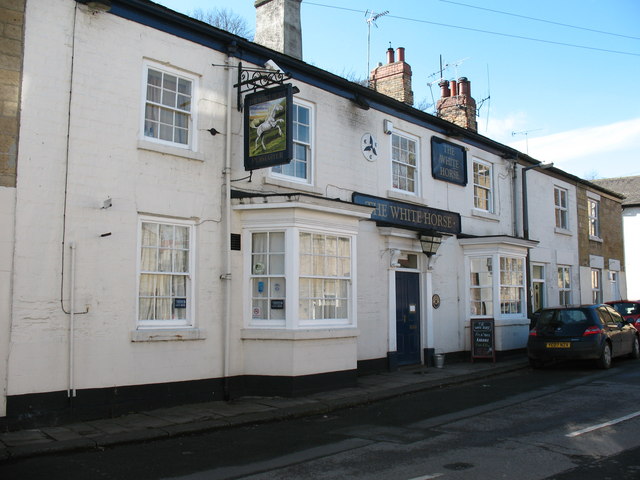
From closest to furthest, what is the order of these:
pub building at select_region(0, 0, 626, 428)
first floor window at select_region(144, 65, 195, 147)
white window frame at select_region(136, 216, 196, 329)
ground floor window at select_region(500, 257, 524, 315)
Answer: pub building at select_region(0, 0, 626, 428), white window frame at select_region(136, 216, 196, 329), first floor window at select_region(144, 65, 195, 147), ground floor window at select_region(500, 257, 524, 315)

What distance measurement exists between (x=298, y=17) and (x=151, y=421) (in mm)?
9752

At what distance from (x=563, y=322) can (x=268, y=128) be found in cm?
878

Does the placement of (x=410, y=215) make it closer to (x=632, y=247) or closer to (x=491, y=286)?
(x=491, y=286)

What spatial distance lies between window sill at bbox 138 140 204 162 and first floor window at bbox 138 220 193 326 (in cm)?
119

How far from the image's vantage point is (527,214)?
20125mm

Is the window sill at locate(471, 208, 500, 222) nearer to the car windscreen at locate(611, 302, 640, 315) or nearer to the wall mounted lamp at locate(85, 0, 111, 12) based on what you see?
the car windscreen at locate(611, 302, 640, 315)

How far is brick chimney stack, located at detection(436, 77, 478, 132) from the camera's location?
19906mm

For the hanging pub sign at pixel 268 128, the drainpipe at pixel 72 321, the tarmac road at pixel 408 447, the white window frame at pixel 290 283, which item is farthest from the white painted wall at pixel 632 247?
the drainpipe at pixel 72 321

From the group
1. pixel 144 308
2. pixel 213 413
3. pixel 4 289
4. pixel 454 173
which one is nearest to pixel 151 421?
pixel 213 413

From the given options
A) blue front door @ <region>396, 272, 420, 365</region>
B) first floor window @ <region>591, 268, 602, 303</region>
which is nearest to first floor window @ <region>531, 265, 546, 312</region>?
first floor window @ <region>591, 268, 602, 303</region>

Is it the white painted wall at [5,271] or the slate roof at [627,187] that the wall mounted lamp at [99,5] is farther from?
the slate roof at [627,187]

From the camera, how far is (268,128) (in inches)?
415

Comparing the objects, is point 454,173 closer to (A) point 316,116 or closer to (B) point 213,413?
(A) point 316,116

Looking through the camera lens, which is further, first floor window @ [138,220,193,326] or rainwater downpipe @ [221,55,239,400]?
rainwater downpipe @ [221,55,239,400]
